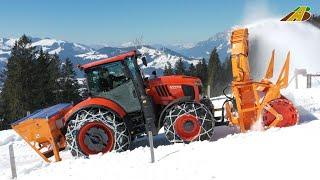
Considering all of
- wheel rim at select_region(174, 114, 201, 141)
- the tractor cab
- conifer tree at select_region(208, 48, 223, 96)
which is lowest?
conifer tree at select_region(208, 48, 223, 96)

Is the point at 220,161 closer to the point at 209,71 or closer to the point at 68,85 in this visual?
the point at 68,85

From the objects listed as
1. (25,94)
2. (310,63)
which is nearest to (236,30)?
(310,63)

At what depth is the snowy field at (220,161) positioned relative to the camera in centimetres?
850

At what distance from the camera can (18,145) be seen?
1647cm

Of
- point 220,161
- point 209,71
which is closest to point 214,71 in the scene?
point 209,71

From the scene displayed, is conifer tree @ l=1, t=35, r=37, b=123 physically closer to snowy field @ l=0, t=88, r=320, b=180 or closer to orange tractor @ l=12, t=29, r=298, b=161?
orange tractor @ l=12, t=29, r=298, b=161

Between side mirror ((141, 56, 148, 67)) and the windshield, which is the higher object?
side mirror ((141, 56, 148, 67))

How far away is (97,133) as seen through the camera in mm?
11898

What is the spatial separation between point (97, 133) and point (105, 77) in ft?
4.45

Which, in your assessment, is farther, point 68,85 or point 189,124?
point 68,85

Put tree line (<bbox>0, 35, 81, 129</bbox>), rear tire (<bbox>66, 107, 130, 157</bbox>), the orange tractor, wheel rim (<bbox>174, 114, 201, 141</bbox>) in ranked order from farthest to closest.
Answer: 1. tree line (<bbox>0, 35, 81, 129</bbox>)
2. rear tire (<bbox>66, 107, 130, 157</bbox>)
3. the orange tractor
4. wheel rim (<bbox>174, 114, 201, 141</bbox>)

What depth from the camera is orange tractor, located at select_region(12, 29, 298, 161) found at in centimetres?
1166

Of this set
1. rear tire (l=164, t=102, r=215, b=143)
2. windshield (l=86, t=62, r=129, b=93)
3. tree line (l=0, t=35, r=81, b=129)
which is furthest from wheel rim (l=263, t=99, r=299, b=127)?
tree line (l=0, t=35, r=81, b=129)

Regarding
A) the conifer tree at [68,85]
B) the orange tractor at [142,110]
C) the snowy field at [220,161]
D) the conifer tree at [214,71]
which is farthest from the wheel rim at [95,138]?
the conifer tree at [214,71]
